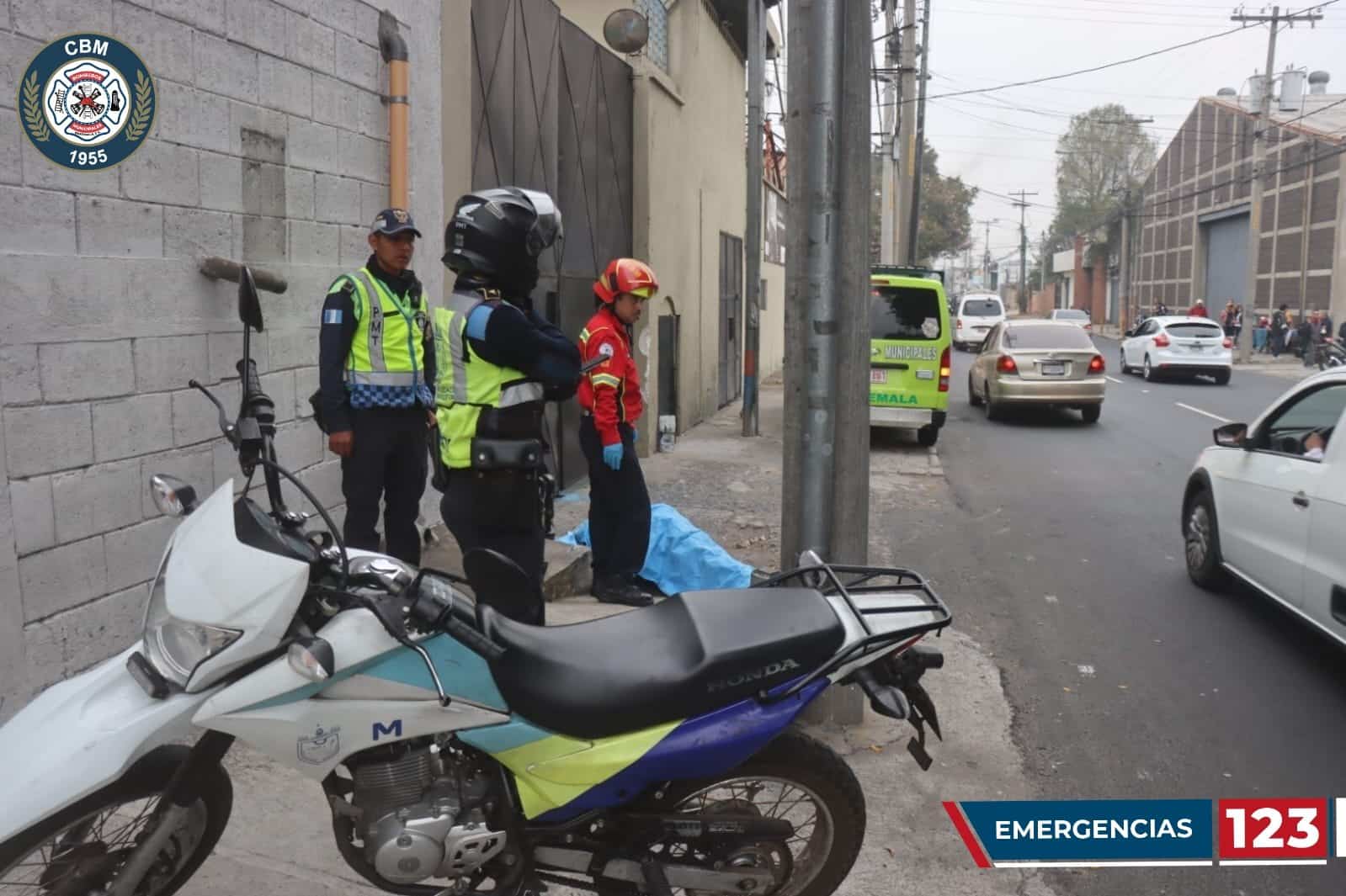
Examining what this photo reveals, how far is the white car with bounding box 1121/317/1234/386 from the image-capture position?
23578 mm

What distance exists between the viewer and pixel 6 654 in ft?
12.8

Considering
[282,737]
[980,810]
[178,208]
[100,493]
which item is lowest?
[980,810]

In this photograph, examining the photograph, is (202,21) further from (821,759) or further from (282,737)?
(821,759)

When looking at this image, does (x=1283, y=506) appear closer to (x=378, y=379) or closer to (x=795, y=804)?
(x=795, y=804)

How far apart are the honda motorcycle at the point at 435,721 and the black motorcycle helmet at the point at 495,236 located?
0.90m

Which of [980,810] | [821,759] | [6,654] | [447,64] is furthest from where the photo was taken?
[447,64]

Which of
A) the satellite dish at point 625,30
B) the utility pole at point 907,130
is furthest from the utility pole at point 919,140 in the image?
the satellite dish at point 625,30

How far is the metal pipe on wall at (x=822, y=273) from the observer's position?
4.66m

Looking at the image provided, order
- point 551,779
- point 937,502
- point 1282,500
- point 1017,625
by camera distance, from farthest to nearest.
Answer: point 937,502
point 1017,625
point 1282,500
point 551,779

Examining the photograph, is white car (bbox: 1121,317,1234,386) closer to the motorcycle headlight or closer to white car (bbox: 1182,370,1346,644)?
white car (bbox: 1182,370,1346,644)

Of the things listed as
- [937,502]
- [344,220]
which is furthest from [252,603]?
[937,502]

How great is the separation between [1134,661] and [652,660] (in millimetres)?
4061

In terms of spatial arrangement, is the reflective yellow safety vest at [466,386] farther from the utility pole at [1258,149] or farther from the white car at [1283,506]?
the utility pole at [1258,149]

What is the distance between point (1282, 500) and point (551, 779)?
466 centimetres
